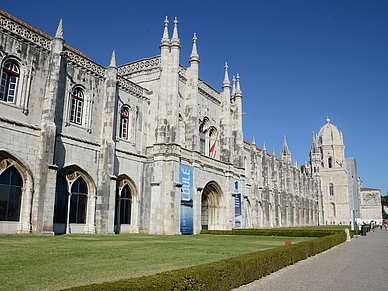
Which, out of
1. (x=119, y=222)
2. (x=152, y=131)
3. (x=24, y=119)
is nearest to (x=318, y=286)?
(x=24, y=119)

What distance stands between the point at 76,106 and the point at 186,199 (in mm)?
11005

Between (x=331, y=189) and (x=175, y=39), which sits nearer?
(x=175, y=39)

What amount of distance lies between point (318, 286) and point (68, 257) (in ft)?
22.9

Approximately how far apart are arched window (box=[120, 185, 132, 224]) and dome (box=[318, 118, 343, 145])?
75482 millimetres

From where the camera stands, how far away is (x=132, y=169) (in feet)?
84.7

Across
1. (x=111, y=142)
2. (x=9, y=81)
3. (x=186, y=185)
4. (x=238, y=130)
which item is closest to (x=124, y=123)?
(x=111, y=142)

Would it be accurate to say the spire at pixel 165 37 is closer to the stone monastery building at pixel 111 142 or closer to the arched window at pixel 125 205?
the stone monastery building at pixel 111 142

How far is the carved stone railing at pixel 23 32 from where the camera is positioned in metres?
18.3

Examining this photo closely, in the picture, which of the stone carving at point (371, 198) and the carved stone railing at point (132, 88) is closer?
the carved stone railing at point (132, 88)

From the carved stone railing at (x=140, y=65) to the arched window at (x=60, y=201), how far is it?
12.6 meters

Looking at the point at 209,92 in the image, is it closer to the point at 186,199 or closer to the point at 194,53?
the point at 194,53

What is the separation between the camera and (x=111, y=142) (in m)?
23.2

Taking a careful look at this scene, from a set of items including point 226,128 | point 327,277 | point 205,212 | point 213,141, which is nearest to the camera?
point 327,277

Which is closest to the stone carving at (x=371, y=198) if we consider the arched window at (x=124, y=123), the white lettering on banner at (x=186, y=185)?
the white lettering on banner at (x=186, y=185)
